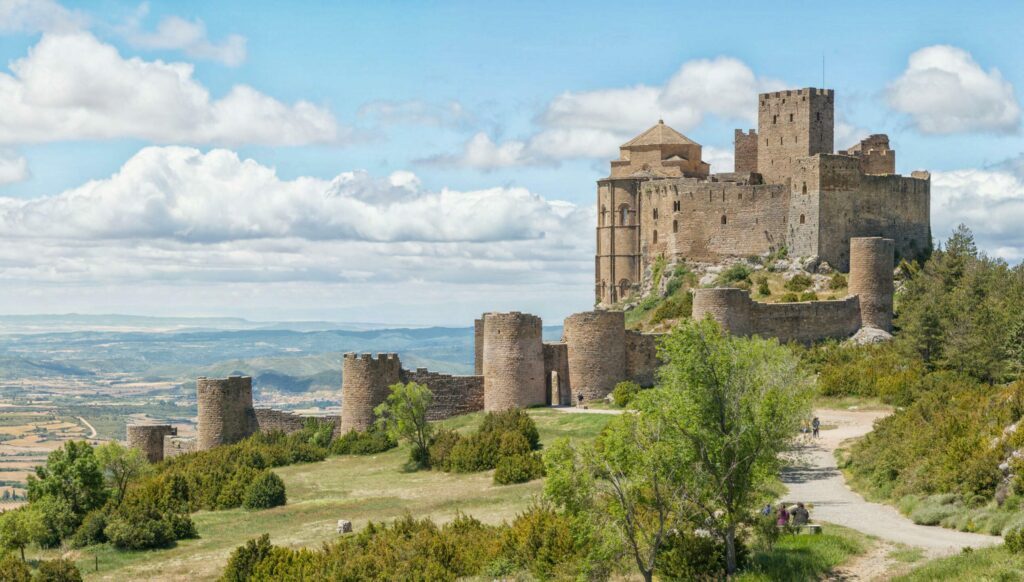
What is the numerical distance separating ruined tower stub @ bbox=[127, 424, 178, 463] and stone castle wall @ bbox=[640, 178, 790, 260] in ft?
91.9

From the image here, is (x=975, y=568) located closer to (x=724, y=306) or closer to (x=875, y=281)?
(x=724, y=306)

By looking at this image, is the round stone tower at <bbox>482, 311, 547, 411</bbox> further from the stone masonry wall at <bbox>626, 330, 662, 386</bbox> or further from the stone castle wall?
the stone castle wall

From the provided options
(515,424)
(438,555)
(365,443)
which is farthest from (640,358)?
(438,555)

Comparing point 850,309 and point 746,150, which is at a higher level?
point 746,150

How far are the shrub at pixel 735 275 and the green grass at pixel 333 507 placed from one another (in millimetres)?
20354

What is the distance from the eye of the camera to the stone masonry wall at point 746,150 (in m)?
68.6

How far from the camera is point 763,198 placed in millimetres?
62469

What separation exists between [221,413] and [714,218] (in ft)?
92.2

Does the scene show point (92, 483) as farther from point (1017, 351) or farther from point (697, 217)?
point (697, 217)

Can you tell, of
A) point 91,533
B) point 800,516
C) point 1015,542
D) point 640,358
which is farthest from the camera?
point 640,358

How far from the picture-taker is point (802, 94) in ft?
210

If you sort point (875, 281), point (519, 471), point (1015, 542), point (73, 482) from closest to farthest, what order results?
point (1015, 542) → point (519, 471) → point (73, 482) → point (875, 281)

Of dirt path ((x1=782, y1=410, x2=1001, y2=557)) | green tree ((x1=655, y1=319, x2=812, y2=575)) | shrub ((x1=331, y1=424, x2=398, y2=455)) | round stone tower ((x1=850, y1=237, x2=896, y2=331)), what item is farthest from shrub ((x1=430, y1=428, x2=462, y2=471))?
round stone tower ((x1=850, y1=237, x2=896, y2=331))

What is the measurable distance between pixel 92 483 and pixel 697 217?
118ft
